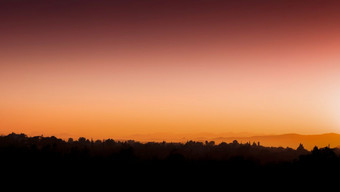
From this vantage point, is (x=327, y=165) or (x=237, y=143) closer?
(x=327, y=165)

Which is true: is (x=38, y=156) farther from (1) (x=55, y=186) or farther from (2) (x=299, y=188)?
(2) (x=299, y=188)

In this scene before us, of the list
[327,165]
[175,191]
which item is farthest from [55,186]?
[327,165]

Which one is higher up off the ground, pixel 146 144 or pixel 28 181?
pixel 146 144

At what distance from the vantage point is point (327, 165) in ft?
92.9

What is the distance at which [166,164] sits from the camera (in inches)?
1172

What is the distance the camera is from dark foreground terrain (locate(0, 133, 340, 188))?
1125 inches

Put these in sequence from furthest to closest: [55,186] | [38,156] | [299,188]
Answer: [38,156], [55,186], [299,188]

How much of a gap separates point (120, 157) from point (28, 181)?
20.1ft

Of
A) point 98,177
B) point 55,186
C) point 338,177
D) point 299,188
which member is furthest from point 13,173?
point 338,177

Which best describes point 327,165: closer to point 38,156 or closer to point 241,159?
point 241,159

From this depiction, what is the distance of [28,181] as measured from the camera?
30.1 metres

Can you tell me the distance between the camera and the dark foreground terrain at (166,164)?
28.6 metres

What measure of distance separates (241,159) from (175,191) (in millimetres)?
4798

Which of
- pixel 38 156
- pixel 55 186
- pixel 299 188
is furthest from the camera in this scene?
pixel 38 156
